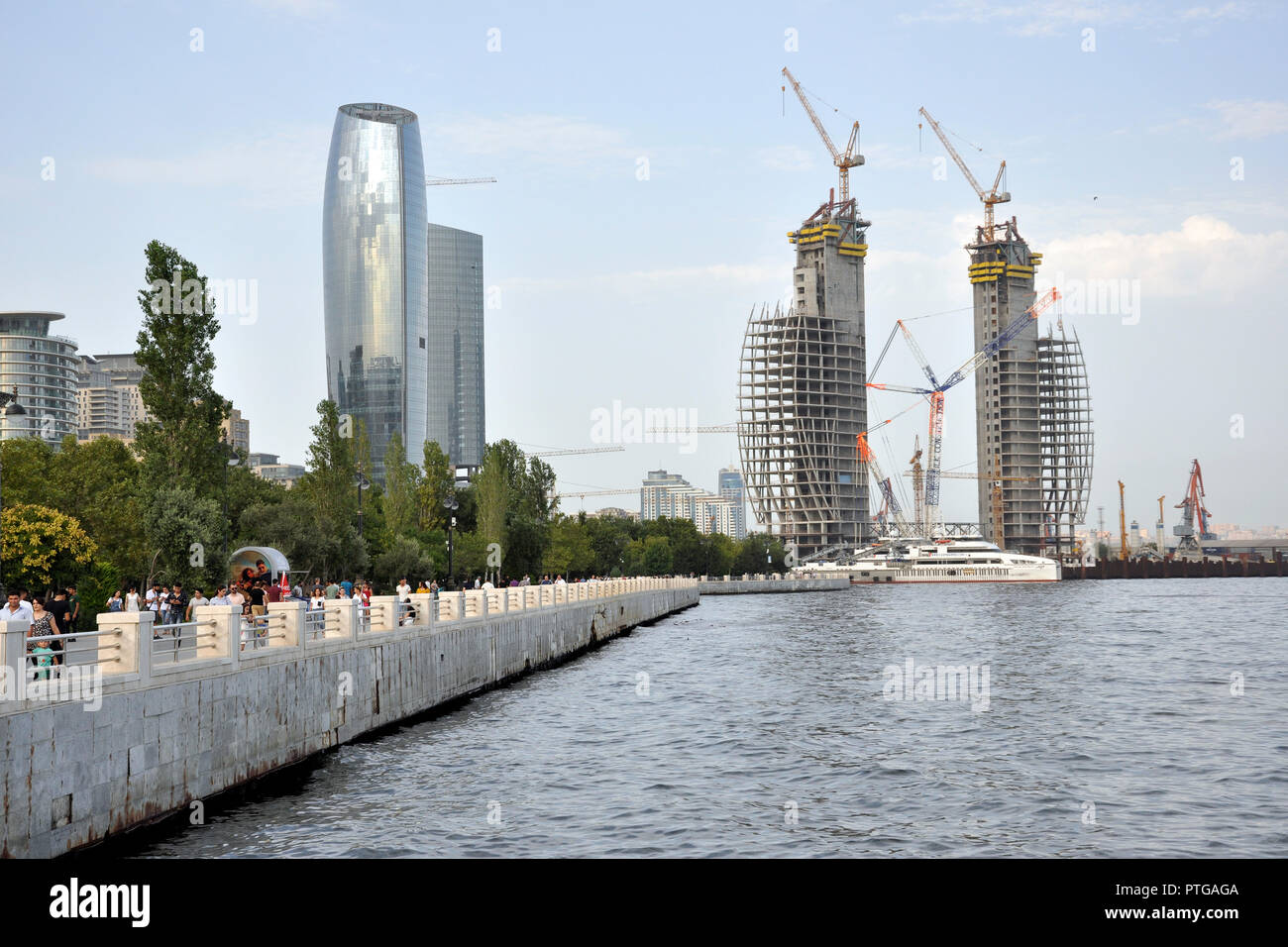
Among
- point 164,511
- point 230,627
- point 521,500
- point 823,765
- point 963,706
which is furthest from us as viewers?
point 521,500

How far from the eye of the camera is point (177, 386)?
4847 cm

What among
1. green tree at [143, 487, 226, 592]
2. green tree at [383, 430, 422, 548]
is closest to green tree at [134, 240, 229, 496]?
green tree at [143, 487, 226, 592]

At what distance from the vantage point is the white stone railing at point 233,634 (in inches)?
722

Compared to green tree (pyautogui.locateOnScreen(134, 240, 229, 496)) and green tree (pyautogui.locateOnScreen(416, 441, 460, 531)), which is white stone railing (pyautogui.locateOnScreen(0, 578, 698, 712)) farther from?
green tree (pyautogui.locateOnScreen(416, 441, 460, 531))

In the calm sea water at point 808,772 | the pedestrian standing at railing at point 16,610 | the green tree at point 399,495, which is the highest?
the green tree at point 399,495

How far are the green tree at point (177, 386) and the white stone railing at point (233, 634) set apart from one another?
1283cm

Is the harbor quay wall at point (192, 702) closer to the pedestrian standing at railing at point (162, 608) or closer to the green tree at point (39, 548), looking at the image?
the pedestrian standing at railing at point (162, 608)

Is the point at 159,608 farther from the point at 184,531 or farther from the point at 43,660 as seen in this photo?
the point at 184,531

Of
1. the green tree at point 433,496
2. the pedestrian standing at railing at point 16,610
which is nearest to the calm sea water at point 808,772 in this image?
the pedestrian standing at railing at point 16,610

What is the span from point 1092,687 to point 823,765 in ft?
62.8
